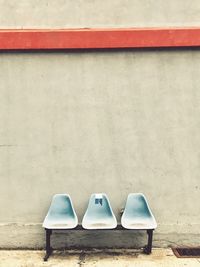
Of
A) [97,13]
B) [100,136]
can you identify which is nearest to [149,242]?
[100,136]

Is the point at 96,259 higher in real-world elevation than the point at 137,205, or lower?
lower

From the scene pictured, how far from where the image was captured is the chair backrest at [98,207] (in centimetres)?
596

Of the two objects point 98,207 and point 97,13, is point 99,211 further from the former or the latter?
point 97,13

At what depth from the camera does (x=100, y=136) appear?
6035 mm

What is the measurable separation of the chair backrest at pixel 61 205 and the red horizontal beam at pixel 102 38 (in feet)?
6.87

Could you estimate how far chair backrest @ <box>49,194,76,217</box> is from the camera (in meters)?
5.99

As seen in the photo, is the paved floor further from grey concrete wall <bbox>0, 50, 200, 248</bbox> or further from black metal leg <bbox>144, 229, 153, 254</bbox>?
grey concrete wall <bbox>0, 50, 200, 248</bbox>

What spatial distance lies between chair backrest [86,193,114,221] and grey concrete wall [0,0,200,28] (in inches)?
95.7

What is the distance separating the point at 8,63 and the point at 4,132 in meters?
0.97

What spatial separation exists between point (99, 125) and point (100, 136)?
0.16 m

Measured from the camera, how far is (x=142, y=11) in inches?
235

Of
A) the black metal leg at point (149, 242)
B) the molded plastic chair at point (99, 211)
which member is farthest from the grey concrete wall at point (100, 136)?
the black metal leg at point (149, 242)

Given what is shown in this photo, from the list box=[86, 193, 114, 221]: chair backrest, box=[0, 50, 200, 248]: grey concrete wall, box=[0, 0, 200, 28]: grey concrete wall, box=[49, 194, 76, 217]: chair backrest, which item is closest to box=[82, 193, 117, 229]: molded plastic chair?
box=[86, 193, 114, 221]: chair backrest

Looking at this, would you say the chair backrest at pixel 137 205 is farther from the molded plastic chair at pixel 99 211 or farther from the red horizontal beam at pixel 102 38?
the red horizontal beam at pixel 102 38
